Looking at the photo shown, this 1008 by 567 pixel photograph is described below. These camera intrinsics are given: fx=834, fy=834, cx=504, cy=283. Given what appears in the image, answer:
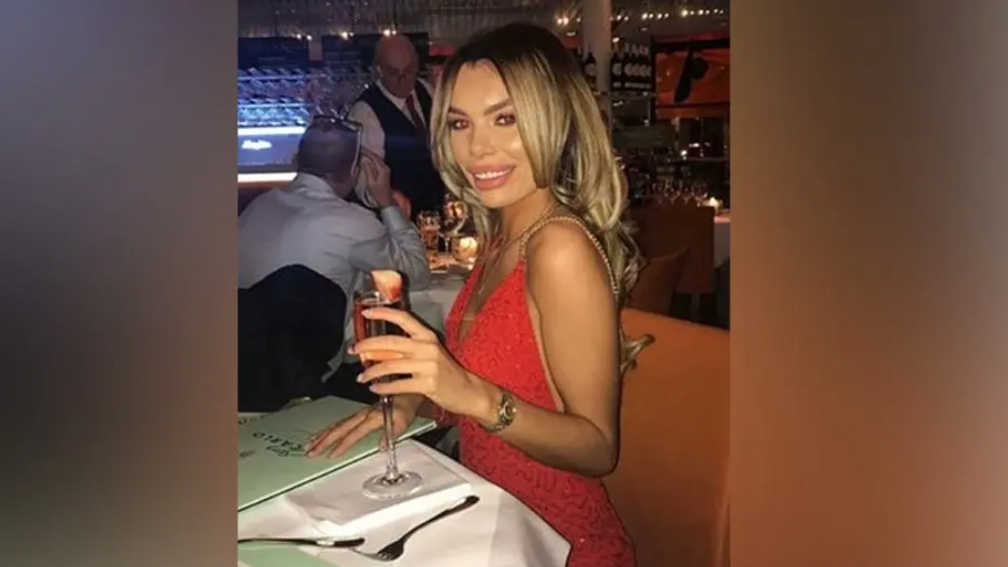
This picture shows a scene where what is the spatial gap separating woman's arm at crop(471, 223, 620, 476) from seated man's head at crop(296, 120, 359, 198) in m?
0.21

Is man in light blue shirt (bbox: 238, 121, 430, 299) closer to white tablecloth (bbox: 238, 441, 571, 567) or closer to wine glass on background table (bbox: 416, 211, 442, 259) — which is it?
wine glass on background table (bbox: 416, 211, 442, 259)

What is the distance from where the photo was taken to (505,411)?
818 mm

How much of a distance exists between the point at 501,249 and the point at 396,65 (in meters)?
0.23

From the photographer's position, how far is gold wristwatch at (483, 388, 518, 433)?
82 centimetres

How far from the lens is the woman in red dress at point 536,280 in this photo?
2.76ft

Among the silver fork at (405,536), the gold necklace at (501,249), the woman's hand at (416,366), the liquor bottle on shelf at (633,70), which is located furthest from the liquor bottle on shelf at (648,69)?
the silver fork at (405,536)

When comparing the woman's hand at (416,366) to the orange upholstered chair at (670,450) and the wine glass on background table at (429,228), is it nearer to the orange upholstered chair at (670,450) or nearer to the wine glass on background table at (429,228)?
the wine glass on background table at (429,228)
